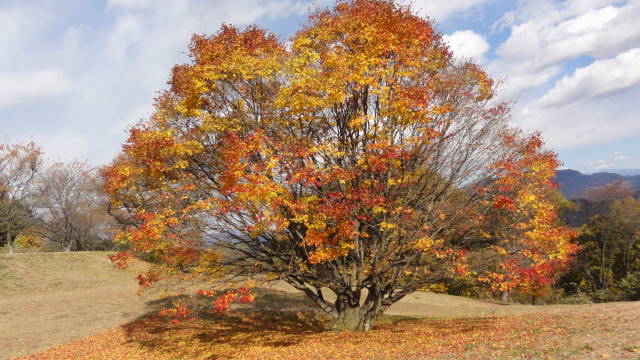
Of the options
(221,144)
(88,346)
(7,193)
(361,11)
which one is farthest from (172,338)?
(7,193)

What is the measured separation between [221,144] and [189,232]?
3.51 m

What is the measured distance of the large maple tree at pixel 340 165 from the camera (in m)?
13.0

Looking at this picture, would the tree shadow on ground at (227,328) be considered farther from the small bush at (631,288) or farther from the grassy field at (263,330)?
the small bush at (631,288)

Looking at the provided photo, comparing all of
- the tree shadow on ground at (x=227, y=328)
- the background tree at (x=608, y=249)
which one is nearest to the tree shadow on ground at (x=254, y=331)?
the tree shadow on ground at (x=227, y=328)

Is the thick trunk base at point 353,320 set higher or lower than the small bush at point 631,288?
higher

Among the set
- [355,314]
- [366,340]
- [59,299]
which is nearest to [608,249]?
[355,314]

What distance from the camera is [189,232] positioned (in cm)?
1362

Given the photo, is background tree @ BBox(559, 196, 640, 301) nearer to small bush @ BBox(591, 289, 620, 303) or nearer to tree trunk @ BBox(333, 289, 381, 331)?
small bush @ BBox(591, 289, 620, 303)

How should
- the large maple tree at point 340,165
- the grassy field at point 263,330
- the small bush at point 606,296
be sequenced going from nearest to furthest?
1. the grassy field at point 263,330
2. the large maple tree at point 340,165
3. the small bush at point 606,296

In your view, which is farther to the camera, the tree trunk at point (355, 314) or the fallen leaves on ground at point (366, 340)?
the tree trunk at point (355, 314)

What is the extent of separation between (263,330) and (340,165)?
393 inches

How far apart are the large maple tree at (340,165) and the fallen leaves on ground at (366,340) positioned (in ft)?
6.36

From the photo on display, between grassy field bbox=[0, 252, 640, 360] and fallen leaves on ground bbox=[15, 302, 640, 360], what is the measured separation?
0.04 meters

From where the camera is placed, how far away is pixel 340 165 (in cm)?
1386
